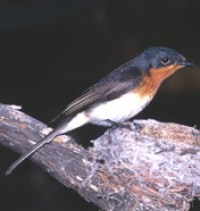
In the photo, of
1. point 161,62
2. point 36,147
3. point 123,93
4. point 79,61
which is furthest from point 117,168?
point 79,61

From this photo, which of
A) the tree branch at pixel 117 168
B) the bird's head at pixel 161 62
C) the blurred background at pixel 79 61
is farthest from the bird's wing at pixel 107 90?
the blurred background at pixel 79 61

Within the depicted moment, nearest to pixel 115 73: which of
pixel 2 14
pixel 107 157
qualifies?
pixel 107 157

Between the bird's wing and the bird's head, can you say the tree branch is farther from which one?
the bird's head

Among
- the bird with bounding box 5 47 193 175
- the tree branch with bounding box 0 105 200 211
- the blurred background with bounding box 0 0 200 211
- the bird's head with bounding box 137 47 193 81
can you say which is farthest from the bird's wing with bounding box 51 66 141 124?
the blurred background with bounding box 0 0 200 211

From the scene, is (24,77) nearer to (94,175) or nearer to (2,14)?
(2,14)

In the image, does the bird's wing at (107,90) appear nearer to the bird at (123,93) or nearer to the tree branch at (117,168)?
the bird at (123,93)

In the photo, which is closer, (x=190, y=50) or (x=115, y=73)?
(x=115, y=73)
